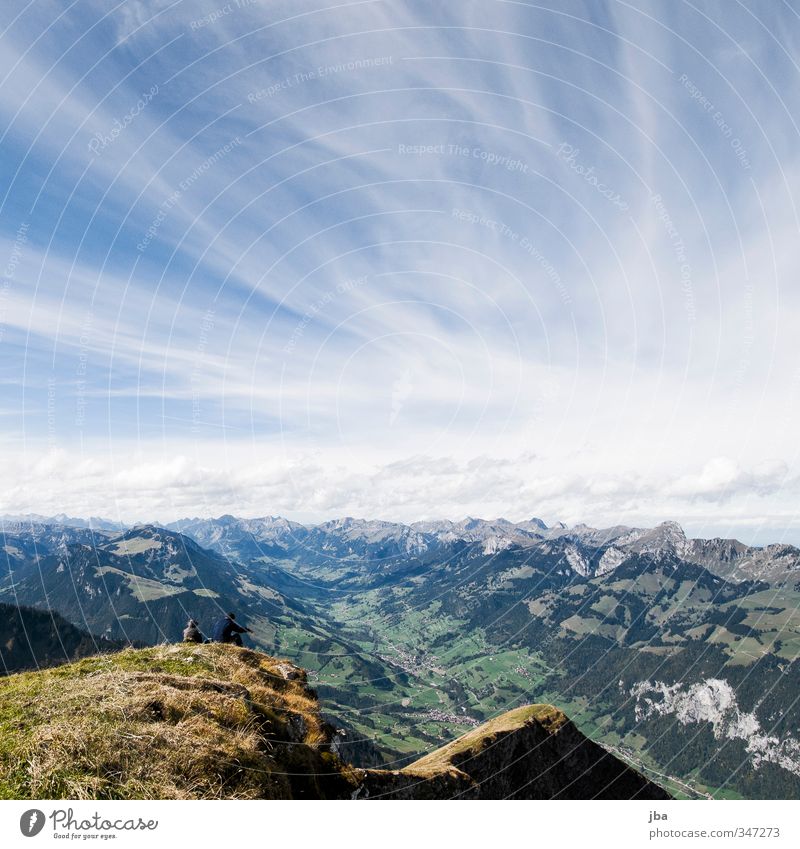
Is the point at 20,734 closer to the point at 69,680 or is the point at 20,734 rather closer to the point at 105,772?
the point at 105,772

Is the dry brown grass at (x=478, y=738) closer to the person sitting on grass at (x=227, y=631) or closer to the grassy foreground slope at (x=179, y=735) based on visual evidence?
the grassy foreground slope at (x=179, y=735)

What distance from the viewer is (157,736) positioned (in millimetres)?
12891

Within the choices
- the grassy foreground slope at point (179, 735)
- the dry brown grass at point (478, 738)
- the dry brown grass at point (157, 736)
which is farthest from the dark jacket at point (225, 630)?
the dry brown grass at point (478, 738)

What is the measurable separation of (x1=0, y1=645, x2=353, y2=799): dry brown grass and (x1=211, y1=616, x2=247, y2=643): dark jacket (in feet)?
20.6

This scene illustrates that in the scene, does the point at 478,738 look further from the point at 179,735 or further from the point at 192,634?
the point at 179,735

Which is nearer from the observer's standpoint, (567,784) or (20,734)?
(20,734)

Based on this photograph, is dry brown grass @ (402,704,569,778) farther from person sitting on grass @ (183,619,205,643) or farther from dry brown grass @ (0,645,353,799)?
person sitting on grass @ (183,619,205,643)

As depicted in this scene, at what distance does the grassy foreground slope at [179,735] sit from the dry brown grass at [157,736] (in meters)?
0.03

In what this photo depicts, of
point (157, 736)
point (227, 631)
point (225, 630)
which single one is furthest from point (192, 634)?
point (157, 736)

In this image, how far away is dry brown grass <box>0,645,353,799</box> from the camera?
11523 millimetres

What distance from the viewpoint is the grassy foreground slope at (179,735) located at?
11.6m

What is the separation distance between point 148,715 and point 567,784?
4224cm
